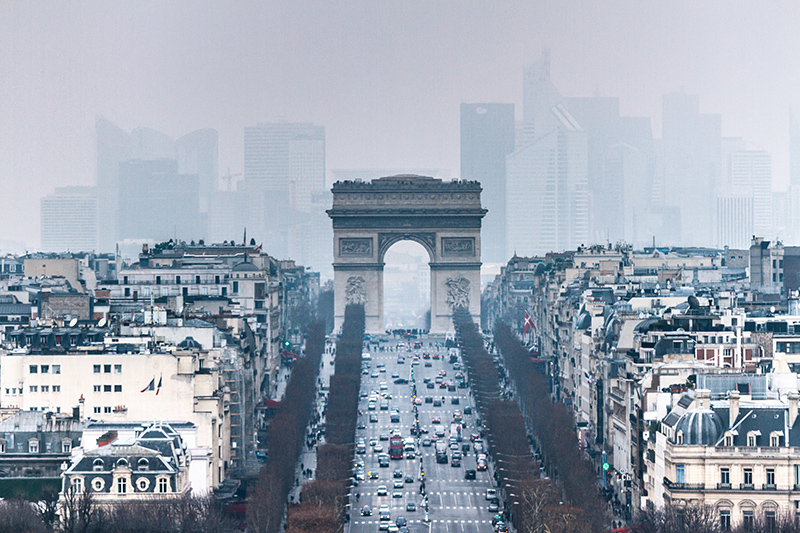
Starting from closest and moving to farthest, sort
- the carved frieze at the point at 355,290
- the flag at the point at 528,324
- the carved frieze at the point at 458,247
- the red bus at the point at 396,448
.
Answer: the red bus at the point at 396,448 < the flag at the point at 528,324 < the carved frieze at the point at 355,290 < the carved frieze at the point at 458,247

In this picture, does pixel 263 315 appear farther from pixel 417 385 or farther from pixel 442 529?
pixel 442 529

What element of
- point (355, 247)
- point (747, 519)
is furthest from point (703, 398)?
point (355, 247)

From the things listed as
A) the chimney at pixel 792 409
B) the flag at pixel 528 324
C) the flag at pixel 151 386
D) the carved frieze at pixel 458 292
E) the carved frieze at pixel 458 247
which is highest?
the carved frieze at pixel 458 247

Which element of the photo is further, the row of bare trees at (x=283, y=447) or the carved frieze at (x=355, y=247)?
the carved frieze at (x=355, y=247)

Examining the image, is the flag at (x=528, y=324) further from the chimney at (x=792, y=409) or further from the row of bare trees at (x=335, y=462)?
the chimney at (x=792, y=409)

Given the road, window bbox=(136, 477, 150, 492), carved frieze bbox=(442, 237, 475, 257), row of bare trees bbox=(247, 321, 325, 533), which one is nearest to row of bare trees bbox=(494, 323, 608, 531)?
the road

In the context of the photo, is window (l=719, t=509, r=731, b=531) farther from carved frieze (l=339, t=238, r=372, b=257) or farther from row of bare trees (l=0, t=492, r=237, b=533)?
carved frieze (l=339, t=238, r=372, b=257)

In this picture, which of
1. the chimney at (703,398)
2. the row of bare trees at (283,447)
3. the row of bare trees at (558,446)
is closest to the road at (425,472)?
the row of bare trees at (283,447)

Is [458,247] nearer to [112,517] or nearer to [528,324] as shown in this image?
[528,324]
